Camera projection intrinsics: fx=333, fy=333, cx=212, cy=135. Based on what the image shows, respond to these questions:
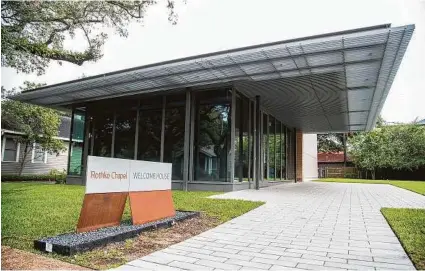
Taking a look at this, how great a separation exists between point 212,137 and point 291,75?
3254 millimetres

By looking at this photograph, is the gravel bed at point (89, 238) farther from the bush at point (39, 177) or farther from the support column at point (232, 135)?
the bush at point (39, 177)

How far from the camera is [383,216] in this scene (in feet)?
19.9

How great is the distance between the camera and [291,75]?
29.1 feet

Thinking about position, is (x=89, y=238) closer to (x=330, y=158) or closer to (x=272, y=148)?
(x=272, y=148)

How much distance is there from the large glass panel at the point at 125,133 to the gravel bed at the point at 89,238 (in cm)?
770

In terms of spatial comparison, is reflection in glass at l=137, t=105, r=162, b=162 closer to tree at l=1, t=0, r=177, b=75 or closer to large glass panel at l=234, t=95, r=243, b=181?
large glass panel at l=234, t=95, r=243, b=181

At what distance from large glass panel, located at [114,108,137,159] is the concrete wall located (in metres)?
14.6

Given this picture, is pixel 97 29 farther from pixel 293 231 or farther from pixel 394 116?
pixel 394 116

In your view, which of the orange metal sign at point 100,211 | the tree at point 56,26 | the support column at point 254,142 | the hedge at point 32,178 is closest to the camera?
the orange metal sign at point 100,211

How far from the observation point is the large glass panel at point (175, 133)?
11.0 meters

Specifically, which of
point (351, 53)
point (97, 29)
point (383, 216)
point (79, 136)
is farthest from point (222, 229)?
point (79, 136)

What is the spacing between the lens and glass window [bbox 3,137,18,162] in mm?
16922

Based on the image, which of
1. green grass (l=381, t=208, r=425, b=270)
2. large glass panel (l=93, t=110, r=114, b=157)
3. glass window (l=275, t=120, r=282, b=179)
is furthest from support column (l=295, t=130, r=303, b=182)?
green grass (l=381, t=208, r=425, b=270)

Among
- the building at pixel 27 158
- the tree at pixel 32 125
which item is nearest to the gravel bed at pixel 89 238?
the tree at pixel 32 125
